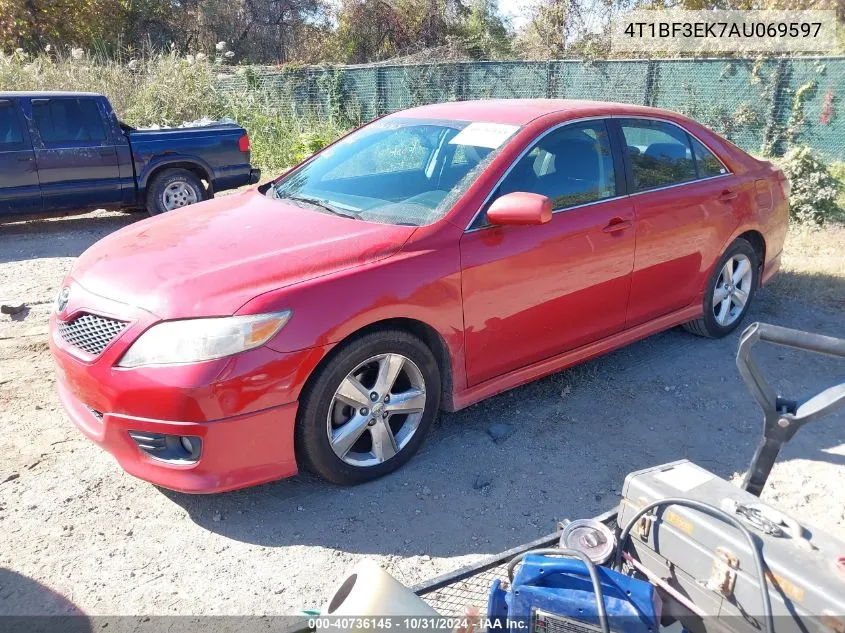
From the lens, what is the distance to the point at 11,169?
805 centimetres

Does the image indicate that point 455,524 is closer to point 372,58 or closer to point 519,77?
point 519,77

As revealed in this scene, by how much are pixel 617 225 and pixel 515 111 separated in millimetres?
892

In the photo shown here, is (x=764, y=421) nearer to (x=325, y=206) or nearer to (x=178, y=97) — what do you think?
(x=325, y=206)

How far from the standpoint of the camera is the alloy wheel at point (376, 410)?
3180 mm

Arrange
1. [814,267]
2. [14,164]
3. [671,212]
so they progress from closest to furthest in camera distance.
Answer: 1. [671,212]
2. [814,267]
3. [14,164]

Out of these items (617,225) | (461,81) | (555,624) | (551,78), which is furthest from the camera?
(461,81)

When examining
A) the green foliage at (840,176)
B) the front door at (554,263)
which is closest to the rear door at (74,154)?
the front door at (554,263)

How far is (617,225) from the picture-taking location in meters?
4.05

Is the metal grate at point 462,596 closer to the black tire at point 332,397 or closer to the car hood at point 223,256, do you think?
the black tire at point 332,397

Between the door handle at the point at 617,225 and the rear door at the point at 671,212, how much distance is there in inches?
4.2

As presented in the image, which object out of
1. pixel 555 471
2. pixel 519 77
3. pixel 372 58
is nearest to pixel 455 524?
pixel 555 471

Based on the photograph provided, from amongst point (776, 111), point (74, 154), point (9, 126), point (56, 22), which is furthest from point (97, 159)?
point (56, 22)

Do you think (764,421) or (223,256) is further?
(223,256)

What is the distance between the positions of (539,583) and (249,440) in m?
1.49
